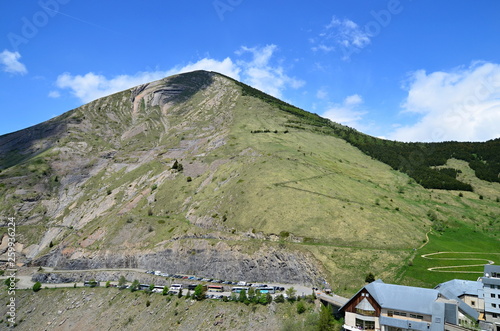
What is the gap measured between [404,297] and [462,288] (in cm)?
1345

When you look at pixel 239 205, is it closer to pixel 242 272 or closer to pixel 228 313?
pixel 242 272

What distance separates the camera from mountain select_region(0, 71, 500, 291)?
79.3 meters

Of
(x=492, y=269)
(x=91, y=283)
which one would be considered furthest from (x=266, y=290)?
(x=91, y=283)

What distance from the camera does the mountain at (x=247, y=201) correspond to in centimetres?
7926

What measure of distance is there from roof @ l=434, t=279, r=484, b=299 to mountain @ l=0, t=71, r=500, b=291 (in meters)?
11.0

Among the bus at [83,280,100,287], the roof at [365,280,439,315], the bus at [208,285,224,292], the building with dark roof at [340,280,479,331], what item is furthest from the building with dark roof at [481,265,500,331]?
the bus at [83,280,100,287]

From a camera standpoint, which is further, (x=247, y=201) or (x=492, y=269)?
(x=247, y=201)

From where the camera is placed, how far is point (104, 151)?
19338 centimetres

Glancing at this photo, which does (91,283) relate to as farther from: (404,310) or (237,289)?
(404,310)

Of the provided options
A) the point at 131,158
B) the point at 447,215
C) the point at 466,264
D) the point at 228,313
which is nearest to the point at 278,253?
the point at 228,313

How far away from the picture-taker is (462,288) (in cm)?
5612

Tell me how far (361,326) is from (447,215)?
Answer: 70952mm

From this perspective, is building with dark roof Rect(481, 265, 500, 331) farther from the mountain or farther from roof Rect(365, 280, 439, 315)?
the mountain

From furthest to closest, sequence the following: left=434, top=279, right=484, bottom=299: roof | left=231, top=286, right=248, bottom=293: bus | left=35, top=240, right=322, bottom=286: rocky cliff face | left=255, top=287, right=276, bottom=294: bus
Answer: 1. left=35, top=240, right=322, bottom=286: rocky cliff face
2. left=231, top=286, right=248, bottom=293: bus
3. left=255, top=287, right=276, bottom=294: bus
4. left=434, top=279, right=484, bottom=299: roof
